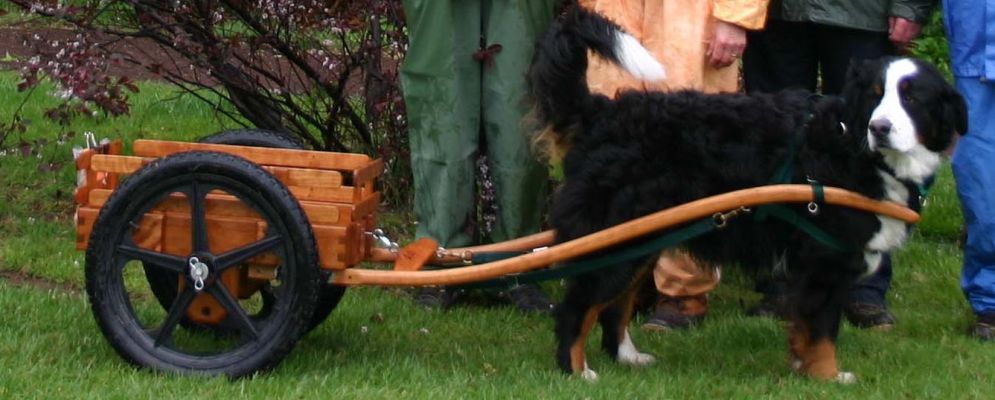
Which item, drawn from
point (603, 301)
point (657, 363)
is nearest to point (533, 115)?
point (603, 301)

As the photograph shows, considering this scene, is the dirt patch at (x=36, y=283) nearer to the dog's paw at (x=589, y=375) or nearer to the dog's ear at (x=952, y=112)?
the dog's paw at (x=589, y=375)

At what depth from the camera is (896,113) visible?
15.2ft

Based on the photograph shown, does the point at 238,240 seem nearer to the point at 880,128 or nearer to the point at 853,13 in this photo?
the point at 880,128

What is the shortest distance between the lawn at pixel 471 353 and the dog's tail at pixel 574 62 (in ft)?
2.97

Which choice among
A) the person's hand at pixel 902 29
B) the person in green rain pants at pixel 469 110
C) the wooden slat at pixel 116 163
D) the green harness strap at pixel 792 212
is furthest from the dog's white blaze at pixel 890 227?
the wooden slat at pixel 116 163

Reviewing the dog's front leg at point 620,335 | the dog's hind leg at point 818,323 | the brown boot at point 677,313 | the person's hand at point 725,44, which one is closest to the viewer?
the dog's hind leg at point 818,323

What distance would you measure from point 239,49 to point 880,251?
3.44m

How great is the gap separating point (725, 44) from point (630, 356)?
1.21 meters

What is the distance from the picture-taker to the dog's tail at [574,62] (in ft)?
15.8

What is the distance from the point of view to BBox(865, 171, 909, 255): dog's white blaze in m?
4.80

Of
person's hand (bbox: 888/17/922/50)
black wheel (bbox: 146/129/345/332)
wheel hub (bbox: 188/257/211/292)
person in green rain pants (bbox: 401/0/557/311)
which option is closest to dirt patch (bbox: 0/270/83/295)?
black wheel (bbox: 146/129/345/332)

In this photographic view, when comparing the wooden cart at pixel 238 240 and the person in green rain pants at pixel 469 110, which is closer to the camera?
the wooden cart at pixel 238 240

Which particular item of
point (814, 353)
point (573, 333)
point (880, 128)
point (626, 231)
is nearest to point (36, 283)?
point (573, 333)

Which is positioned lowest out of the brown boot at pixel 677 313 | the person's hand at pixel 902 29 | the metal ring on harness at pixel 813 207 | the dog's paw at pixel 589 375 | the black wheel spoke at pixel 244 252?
the dog's paw at pixel 589 375
